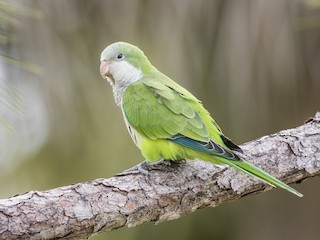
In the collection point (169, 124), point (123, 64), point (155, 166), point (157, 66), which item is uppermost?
point (157, 66)

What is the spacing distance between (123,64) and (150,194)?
619 millimetres

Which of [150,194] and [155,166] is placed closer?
[150,194]

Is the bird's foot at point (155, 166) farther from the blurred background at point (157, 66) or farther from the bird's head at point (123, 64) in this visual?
the blurred background at point (157, 66)

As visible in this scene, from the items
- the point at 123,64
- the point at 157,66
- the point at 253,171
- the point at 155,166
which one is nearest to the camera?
the point at 253,171

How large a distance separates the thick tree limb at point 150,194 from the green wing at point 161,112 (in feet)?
0.36

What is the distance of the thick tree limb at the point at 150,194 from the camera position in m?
1.89

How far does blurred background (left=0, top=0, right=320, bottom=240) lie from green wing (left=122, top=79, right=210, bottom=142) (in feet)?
2.57

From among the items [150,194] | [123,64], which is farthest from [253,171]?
[123,64]

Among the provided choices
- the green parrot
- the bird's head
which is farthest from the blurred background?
the green parrot

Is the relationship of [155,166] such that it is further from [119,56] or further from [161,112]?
[119,56]

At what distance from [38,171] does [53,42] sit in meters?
0.79

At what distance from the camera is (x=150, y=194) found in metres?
2.12

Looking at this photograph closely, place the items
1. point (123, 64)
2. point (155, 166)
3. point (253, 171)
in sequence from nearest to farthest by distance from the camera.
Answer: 1. point (253, 171)
2. point (155, 166)
3. point (123, 64)

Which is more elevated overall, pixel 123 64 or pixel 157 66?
pixel 157 66
